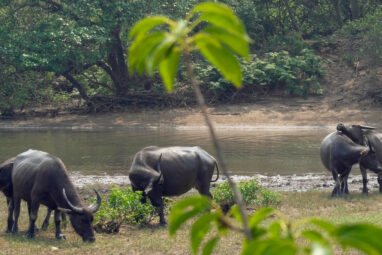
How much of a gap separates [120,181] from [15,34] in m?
14.1

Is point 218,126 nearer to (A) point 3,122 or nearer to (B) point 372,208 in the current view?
(A) point 3,122

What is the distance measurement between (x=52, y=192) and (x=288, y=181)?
7.93 m

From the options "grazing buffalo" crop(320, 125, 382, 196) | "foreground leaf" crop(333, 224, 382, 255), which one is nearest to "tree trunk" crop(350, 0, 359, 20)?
"grazing buffalo" crop(320, 125, 382, 196)

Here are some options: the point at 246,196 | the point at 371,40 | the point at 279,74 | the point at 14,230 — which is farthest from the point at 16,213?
the point at 371,40

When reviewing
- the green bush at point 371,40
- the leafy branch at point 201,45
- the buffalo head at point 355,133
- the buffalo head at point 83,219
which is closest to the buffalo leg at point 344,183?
the buffalo head at point 355,133

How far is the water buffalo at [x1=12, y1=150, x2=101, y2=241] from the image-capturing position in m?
8.97

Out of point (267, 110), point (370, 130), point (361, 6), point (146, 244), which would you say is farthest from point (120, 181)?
point (361, 6)

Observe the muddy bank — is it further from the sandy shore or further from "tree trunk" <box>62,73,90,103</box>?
"tree trunk" <box>62,73,90,103</box>

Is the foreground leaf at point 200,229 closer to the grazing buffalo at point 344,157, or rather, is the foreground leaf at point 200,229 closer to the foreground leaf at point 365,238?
the foreground leaf at point 365,238

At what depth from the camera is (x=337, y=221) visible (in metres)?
9.38

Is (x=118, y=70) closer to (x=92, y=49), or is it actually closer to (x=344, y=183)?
(x=92, y=49)

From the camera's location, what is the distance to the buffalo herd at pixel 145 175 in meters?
9.23

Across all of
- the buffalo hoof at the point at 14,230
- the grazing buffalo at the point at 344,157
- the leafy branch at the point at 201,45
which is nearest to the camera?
the leafy branch at the point at 201,45

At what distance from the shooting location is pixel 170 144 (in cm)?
2252
